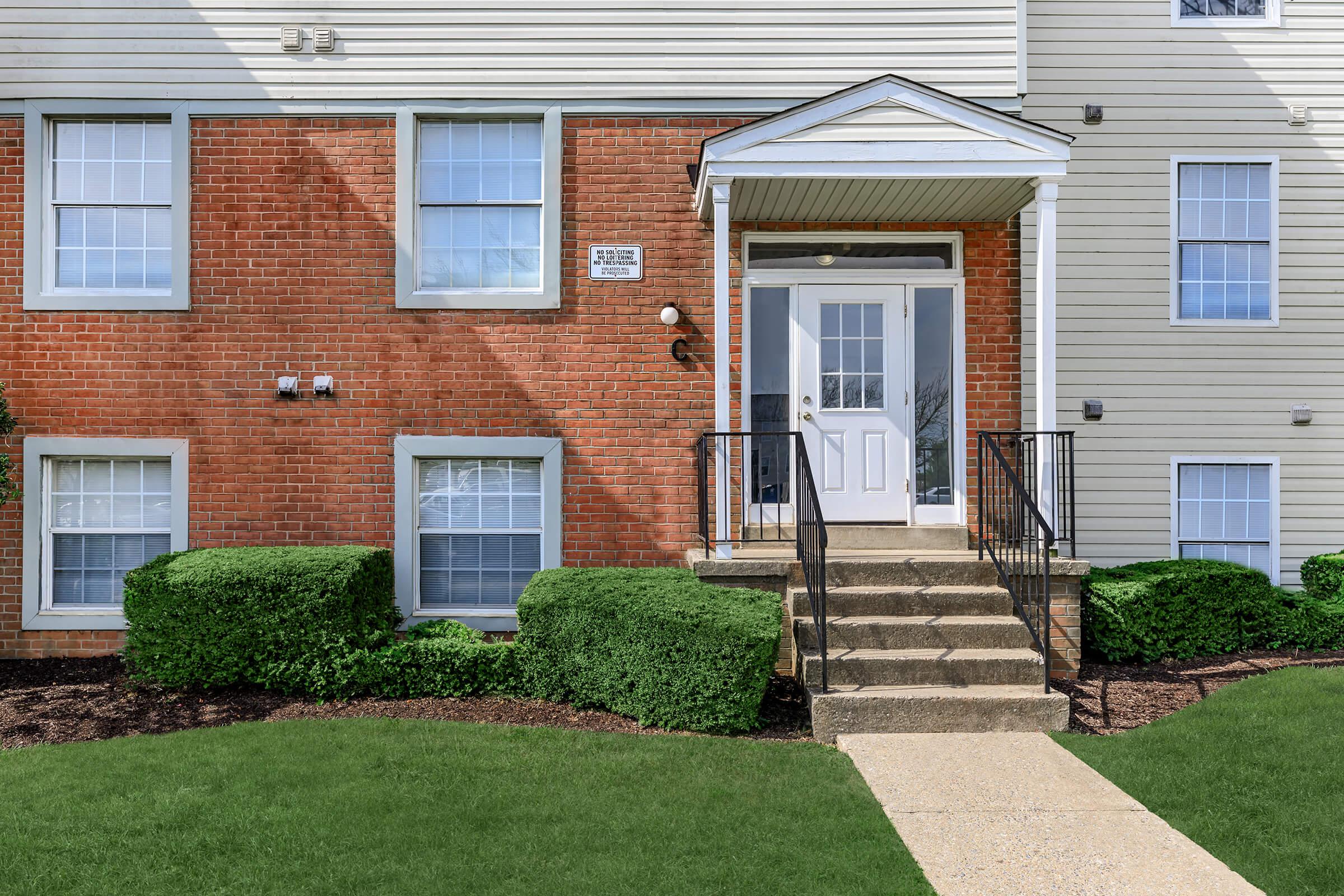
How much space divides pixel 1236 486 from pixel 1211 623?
1.71 meters

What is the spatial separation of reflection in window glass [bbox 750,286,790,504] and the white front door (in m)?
0.14

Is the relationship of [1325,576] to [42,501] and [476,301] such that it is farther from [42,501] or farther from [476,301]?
[42,501]

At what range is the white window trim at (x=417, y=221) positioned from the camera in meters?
7.25

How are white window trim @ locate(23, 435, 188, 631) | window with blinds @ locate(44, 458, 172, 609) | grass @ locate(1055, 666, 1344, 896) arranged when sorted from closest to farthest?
1. grass @ locate(1055, 666, 1344, 896)
2. white window trim @ locate(23, 435, 188, 631)
3. window with blinds @ locate(44, 458, 172, 609)

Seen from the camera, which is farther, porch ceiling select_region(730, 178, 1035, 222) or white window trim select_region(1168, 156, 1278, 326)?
white window trim select_region(1168, 156, 1278, 326)

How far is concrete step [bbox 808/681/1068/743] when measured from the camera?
5305 mm

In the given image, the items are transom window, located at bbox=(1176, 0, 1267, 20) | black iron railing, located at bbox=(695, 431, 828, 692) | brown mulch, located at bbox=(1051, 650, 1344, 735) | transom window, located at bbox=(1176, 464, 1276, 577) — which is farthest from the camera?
transom window, located at bbox=(1176, 0, 1267, 20)

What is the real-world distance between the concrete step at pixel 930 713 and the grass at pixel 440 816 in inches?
12.9

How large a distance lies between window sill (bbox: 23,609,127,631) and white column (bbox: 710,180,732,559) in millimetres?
4680

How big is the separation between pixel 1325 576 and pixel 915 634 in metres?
4.52

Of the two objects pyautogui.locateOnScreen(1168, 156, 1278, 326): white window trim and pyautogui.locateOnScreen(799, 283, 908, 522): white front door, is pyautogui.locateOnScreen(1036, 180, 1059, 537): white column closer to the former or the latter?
pyautogui.locateOnScreen(799, 283, 908, 522): white front door

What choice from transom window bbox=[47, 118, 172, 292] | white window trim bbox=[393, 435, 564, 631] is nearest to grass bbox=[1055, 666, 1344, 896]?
white window trim bbox=[393, 435, 564, 631]

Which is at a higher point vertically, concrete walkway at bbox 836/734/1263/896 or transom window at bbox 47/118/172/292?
transom window at bbox 47/118/172/292

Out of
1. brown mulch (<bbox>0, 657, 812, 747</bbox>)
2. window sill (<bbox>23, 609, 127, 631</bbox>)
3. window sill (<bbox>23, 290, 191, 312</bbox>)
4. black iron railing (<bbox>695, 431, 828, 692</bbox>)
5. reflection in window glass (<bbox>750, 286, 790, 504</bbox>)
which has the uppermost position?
window sill (<bbox>23, 290, 191, 312</bbox>)
